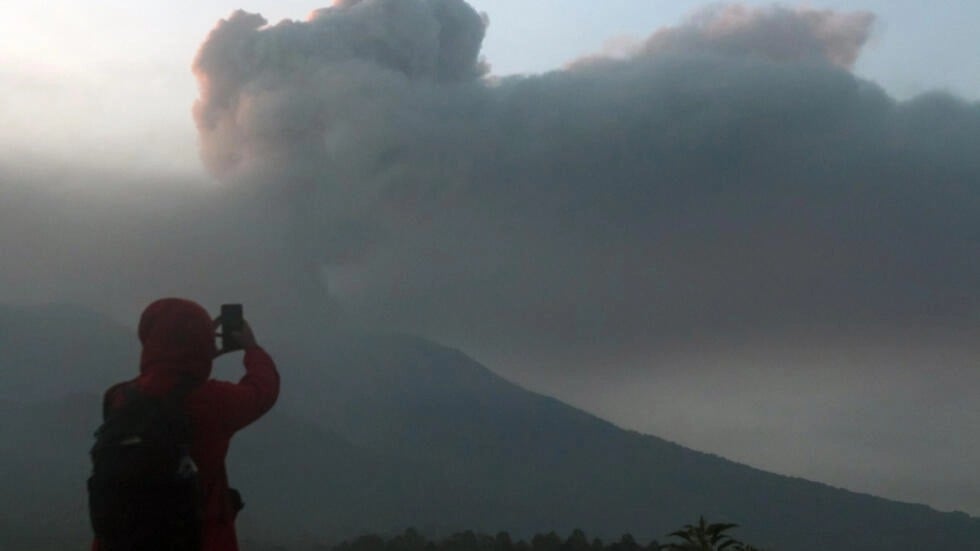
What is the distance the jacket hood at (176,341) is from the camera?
15.1 feet

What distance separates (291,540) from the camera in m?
148

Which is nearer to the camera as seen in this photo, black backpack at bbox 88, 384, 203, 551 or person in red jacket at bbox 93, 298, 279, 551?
black backpack at bbox 88, 384, 203, 551

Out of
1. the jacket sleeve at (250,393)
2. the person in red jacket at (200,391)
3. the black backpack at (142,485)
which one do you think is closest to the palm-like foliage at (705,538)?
the jacket sleeve at (250,393)

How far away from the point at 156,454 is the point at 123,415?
205 millimetres

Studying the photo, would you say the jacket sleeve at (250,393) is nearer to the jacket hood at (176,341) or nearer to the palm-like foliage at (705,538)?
the jacket hood at (176,341)

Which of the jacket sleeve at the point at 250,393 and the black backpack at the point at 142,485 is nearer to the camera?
the black backpack at the point at 142,485

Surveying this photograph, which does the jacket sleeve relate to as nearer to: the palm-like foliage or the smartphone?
the smartphone

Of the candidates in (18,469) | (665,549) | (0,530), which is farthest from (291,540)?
(665,549)

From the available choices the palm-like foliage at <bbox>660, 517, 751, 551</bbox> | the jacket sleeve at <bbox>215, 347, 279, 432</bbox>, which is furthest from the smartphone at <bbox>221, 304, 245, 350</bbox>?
the palm-like foliage at <bbox>660, 517, 751, 551</bbox>

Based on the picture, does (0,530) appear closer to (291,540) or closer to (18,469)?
(291,540)

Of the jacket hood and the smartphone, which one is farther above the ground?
the smartphone

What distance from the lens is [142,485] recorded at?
4297 mm

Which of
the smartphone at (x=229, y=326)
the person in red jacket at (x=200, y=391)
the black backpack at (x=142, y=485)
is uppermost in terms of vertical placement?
the smartphone at (x=229, y=326)

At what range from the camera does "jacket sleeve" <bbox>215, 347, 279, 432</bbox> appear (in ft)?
15.5
